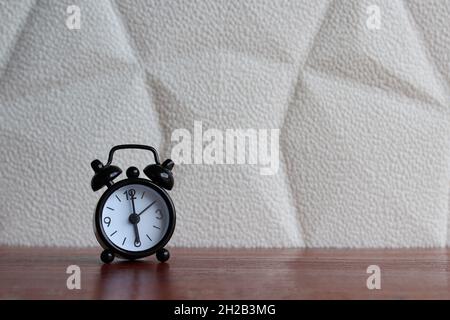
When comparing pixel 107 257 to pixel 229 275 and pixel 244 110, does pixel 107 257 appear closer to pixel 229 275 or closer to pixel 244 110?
pixel 229 275

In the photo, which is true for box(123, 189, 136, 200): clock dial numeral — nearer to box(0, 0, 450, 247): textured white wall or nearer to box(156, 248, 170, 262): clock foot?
box(156, 248, 170, 262): clock foot

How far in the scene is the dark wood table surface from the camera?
24.4 inches

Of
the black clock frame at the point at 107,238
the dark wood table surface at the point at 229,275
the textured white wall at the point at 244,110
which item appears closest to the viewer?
the dark wood table surface at the point at 229,275

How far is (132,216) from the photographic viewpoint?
92 centimetres

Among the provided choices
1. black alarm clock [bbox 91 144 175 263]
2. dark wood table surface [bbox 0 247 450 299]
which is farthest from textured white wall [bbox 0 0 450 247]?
black alarm clock [bbox 91 144 175 263]

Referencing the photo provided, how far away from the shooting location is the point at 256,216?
1237 mm

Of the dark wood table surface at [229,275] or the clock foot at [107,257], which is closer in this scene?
the dark wood table surface at [229,275]

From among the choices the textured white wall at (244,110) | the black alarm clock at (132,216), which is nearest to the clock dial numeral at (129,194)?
the black alarm clock at (132,216)

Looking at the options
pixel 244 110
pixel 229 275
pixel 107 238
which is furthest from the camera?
pixel 244 110

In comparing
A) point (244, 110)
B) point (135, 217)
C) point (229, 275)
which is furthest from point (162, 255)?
point (244, 110)

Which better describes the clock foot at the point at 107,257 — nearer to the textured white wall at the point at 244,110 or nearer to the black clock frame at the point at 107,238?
the black clock frame at the point at 107,238

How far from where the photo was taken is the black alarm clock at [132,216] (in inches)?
35.8

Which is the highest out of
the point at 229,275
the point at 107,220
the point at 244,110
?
the point at 244,110

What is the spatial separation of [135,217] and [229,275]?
0.64 feet
